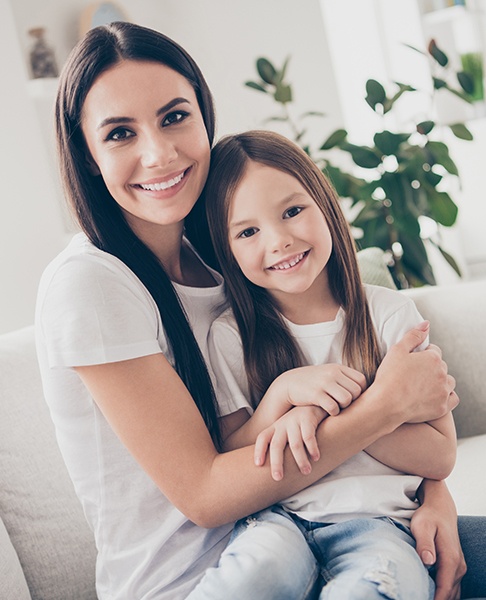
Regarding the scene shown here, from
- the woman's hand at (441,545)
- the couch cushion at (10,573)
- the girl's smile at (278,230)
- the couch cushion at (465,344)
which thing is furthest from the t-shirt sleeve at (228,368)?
the couch cushion at (465,344)

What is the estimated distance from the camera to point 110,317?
1.19 meters

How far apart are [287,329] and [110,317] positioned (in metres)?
0.35

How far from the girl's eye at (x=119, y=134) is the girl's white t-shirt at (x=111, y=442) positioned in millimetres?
180

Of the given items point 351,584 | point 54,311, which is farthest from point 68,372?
point 351,584

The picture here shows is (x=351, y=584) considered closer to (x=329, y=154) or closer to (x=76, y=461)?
(x=76, y=461)

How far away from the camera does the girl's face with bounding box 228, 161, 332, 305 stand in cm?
136

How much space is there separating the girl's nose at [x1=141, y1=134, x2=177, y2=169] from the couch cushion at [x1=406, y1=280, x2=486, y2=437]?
92cm

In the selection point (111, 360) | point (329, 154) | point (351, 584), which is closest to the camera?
point (351, 584)

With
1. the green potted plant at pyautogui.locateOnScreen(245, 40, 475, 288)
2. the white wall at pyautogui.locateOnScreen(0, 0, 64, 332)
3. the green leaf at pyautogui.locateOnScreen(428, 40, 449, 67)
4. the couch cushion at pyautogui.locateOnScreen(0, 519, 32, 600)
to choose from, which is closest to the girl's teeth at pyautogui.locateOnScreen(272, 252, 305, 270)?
the couch cushion at pyautogui.locateOnScreen(0, 519, 32, 600)

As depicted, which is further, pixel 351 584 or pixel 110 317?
pixel 110 317

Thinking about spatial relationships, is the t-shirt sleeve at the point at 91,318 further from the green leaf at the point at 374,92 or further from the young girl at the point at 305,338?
the green leaf at the point at 374,92

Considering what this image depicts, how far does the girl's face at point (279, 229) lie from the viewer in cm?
136

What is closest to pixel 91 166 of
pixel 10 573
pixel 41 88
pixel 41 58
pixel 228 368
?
pixel 228 368

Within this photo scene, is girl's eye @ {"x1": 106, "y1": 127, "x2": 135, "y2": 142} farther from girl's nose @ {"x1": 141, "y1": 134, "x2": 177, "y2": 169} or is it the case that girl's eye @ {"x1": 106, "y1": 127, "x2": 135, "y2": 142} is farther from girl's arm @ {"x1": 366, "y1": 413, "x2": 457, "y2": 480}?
girl's arm @ {"x1": 366, "y1": 413, "x2": 457, "y2": 480}
